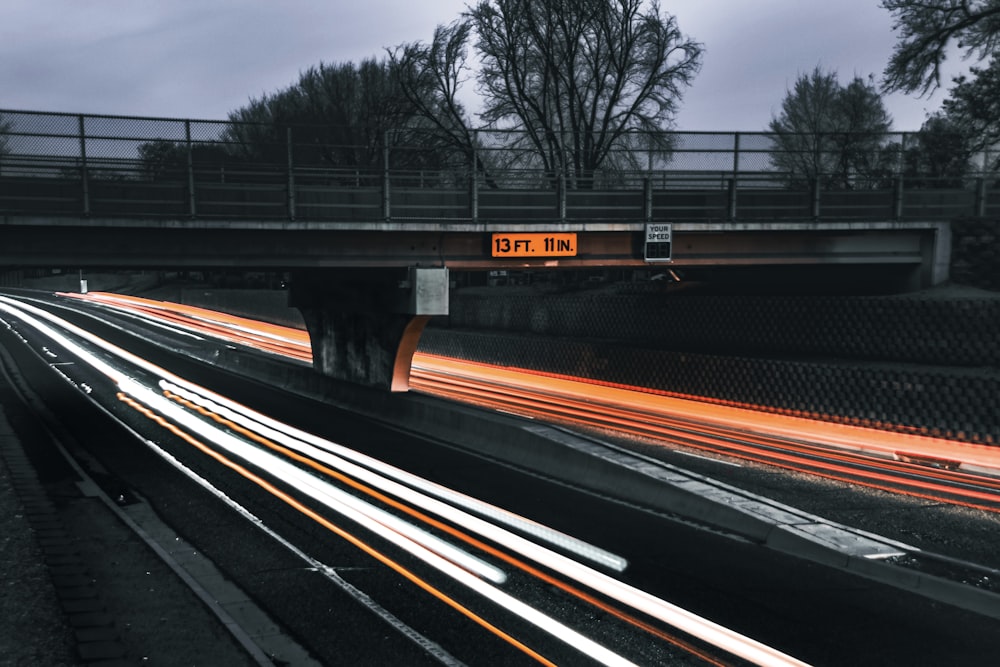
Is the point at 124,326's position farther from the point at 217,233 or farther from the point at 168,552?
the point at 168,552

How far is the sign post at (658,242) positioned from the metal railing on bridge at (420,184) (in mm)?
573

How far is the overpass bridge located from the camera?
795 inches

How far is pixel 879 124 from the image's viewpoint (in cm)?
6444

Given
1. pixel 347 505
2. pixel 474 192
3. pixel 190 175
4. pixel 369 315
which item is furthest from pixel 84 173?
pixel 347 505

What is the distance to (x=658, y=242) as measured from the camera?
2438 centimetres

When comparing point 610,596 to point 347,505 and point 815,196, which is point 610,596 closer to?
point 347,505

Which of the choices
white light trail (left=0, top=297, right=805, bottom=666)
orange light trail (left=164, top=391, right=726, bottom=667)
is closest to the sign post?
orange light trail (left=164, top=391, right=726, bottom=667)

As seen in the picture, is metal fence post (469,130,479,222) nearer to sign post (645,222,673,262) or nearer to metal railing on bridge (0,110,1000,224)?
metal railing on bridge (0,110,1000,224)

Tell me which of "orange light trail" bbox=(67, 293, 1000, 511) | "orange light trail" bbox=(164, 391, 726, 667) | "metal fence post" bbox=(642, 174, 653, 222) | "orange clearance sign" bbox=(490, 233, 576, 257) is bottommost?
"orange light trail" bbox=(67, 293, 1000, 511)

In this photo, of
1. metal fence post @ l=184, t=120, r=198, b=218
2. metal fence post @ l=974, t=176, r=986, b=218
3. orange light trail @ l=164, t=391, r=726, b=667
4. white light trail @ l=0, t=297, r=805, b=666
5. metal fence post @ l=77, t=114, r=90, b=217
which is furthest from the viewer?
metal fence post @ l=974, t=176, r=986, b=218

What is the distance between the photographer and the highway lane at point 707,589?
8625 mm

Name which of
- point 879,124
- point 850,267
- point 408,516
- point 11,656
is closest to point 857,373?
point 850,267

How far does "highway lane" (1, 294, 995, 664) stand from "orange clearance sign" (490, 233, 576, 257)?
8.90 metres

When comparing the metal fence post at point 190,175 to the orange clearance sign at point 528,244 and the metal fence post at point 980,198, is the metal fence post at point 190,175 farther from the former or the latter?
the metal fence post at point 980,198
